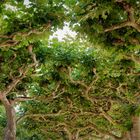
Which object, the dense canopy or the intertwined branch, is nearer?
the intertwined branch

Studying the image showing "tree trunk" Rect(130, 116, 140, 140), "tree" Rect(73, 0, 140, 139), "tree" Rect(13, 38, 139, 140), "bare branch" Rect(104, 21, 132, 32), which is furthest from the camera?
"tree trunk" Rect(130, 116, 140, 140)

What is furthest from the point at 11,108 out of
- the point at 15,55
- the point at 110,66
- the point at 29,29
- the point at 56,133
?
the point at 56,133

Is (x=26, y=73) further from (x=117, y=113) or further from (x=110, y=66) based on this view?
(x=117, y=113)

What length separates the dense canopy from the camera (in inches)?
368

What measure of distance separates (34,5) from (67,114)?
37.8 ft

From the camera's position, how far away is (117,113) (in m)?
21.2

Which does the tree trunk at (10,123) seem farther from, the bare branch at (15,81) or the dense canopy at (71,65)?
the bare branch at (15,81)

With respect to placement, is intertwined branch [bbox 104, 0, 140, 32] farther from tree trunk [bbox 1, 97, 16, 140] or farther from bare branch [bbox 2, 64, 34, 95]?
tree trunk [bbox 1, 97, 16, 140]

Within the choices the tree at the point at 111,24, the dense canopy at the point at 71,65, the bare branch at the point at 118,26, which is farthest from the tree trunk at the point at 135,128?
the bare branch at the point at 118,26

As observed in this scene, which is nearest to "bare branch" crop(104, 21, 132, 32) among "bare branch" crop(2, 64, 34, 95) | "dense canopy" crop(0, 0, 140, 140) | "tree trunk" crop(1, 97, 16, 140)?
"dense canopy" crop(0, 0, 140, 140)

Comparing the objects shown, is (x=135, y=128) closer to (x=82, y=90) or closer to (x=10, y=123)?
(x=82, y=90)

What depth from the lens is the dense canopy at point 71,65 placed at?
9336mm

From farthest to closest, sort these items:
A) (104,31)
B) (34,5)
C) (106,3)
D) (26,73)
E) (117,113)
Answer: (117,113) < (26,73) < (34,5) < (104,31) < (106,3)

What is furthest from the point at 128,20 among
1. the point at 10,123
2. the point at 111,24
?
the point at 10,123
